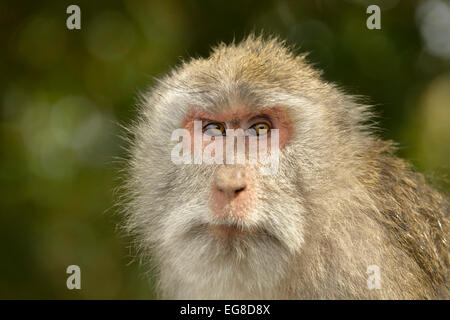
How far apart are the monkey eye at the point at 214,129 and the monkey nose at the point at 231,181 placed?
0.71 meters

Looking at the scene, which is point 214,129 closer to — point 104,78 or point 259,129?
point 259,129

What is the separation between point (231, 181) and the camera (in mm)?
4074

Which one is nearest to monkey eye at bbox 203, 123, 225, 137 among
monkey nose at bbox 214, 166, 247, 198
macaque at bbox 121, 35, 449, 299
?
macaque at bbox 121, 35, 449, 299

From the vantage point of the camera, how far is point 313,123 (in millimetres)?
4852

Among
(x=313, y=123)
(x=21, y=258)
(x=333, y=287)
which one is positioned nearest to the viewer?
(x=333, y=287)

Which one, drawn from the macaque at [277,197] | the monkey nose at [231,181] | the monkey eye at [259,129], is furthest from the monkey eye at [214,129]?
the monkey nose at [231,181]

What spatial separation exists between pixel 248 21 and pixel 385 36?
2.32m

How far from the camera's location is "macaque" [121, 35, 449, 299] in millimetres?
4277

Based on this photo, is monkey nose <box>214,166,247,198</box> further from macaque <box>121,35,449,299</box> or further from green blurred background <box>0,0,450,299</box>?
green blurred background <box>0,0,450,299</box>

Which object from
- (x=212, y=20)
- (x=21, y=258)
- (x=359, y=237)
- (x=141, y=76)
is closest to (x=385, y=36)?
(x=212, y=20)

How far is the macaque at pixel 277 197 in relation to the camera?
4.28 metres

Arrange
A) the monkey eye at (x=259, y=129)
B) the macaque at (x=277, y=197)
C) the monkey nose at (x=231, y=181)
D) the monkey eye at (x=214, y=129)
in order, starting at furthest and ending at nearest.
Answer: the monkey eye at (x=214, y=129), the monkey eye at (x=259, y=129), the macaque at (x=277, y=197), the monkey nose at (x=231, y=181)

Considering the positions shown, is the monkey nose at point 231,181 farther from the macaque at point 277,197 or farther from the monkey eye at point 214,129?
the monkey eye at point 214,129

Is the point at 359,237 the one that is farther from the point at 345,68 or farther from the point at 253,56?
the point at 345,68
